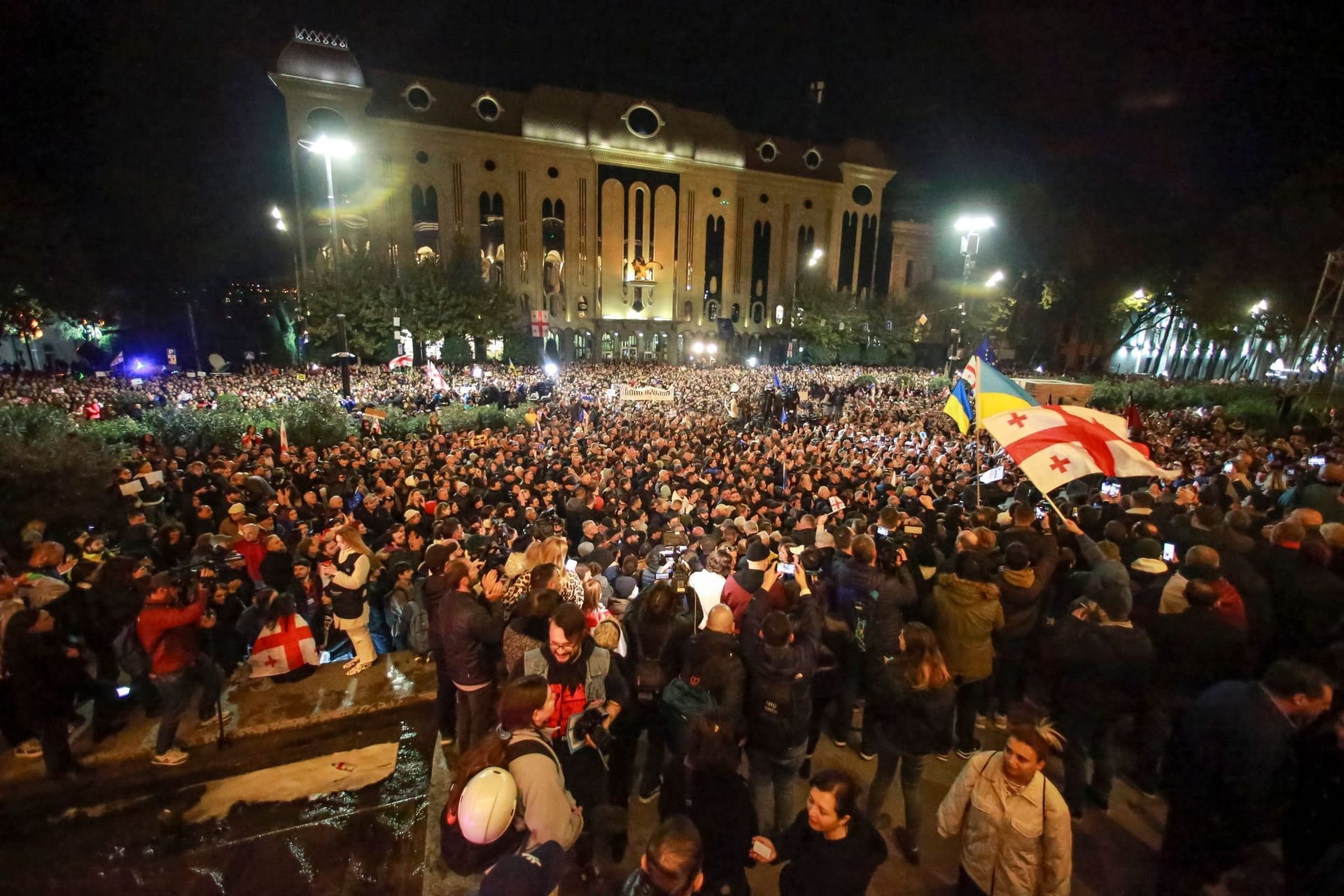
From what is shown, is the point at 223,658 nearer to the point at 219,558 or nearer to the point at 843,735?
the point at 219,558

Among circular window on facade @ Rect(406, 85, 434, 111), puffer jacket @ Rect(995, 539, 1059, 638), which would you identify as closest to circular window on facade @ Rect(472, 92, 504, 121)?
circular window on facade @ Rect(406, 85, 434, 111)

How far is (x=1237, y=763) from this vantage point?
2.98 m

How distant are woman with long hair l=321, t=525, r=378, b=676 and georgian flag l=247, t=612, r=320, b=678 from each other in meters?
0.28

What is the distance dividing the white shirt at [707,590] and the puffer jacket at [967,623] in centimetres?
153

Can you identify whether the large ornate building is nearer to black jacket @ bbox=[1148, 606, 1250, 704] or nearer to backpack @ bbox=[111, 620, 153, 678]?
backpack @ bbox=[111, 620, 153, 678]

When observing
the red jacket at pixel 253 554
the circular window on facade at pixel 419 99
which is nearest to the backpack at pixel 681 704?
the red jacket at pixel 253 554

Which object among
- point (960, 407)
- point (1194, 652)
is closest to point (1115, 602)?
point (1194, 652)

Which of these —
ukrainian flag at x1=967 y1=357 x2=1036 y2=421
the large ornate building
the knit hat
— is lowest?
the knit hat

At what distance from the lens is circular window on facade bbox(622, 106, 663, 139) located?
44.8 m

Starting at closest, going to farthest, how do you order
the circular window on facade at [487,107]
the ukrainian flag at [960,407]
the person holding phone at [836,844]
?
the person holding phone at [836,844]
the ukrainian flag at [960,407]
the circular window on facade at [487,107]

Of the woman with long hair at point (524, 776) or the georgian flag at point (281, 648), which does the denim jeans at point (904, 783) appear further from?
the georgian flag at point (281, 648)

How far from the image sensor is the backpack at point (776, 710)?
11.5ft

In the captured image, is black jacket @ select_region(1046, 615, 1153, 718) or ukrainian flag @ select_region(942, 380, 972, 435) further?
ukrainian flag @ select_region(942, 380, 972, 435)

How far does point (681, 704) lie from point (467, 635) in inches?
59.3
